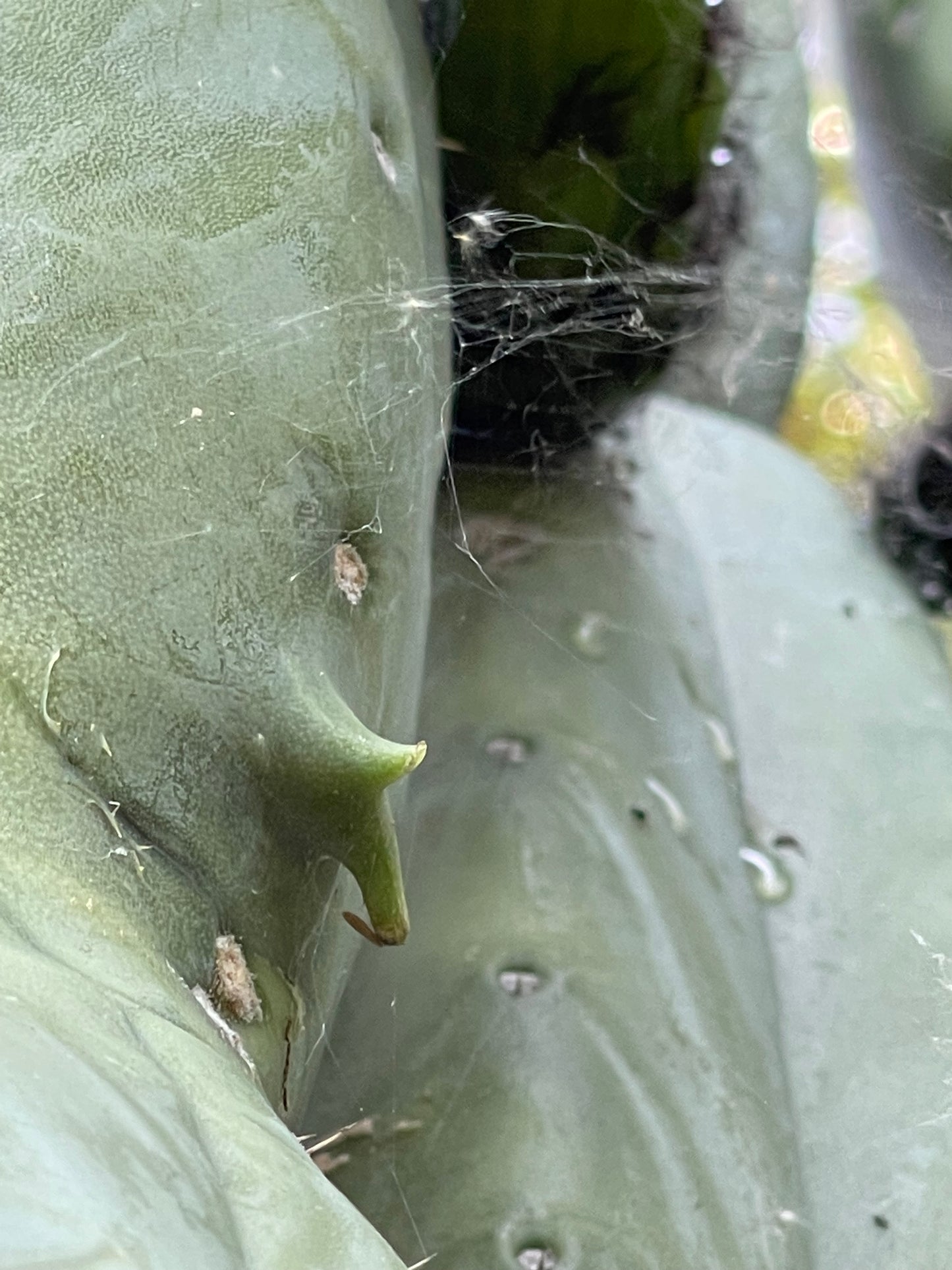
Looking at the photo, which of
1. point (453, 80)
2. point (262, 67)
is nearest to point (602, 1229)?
point (262, 67)

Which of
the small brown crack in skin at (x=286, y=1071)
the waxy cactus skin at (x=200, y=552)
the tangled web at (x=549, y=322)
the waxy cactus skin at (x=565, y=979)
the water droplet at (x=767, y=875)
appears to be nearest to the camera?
the waxy cactus skin at (x=200, y=552)

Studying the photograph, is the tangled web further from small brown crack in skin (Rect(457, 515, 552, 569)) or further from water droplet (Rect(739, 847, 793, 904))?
water droplet (Rect(739, 847, 793, 904))

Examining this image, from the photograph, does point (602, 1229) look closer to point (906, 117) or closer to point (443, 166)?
point (443, 166)

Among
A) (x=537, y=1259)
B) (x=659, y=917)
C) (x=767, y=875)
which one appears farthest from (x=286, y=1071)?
(x=767, y=875)

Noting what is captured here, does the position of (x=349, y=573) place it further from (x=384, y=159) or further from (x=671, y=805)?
(x=671, y=805)

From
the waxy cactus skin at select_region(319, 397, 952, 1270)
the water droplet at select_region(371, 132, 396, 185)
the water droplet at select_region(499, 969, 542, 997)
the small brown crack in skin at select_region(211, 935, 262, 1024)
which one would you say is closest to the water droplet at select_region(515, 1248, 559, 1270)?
the waxy cactus skin at select_region(319, 397, 952, 1270)

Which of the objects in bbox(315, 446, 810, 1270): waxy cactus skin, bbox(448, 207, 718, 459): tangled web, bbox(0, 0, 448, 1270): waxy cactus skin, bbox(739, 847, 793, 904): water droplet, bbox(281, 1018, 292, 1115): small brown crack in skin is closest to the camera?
bbox(0, 0, 448, 1270): waxy cactus skin

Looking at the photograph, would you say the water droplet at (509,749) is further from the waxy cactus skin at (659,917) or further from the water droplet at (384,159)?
the water droplet at (384,159)

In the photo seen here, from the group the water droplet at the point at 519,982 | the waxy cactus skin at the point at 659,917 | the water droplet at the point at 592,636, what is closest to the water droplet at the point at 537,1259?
the waxy cactus skin at the point at 659,917
